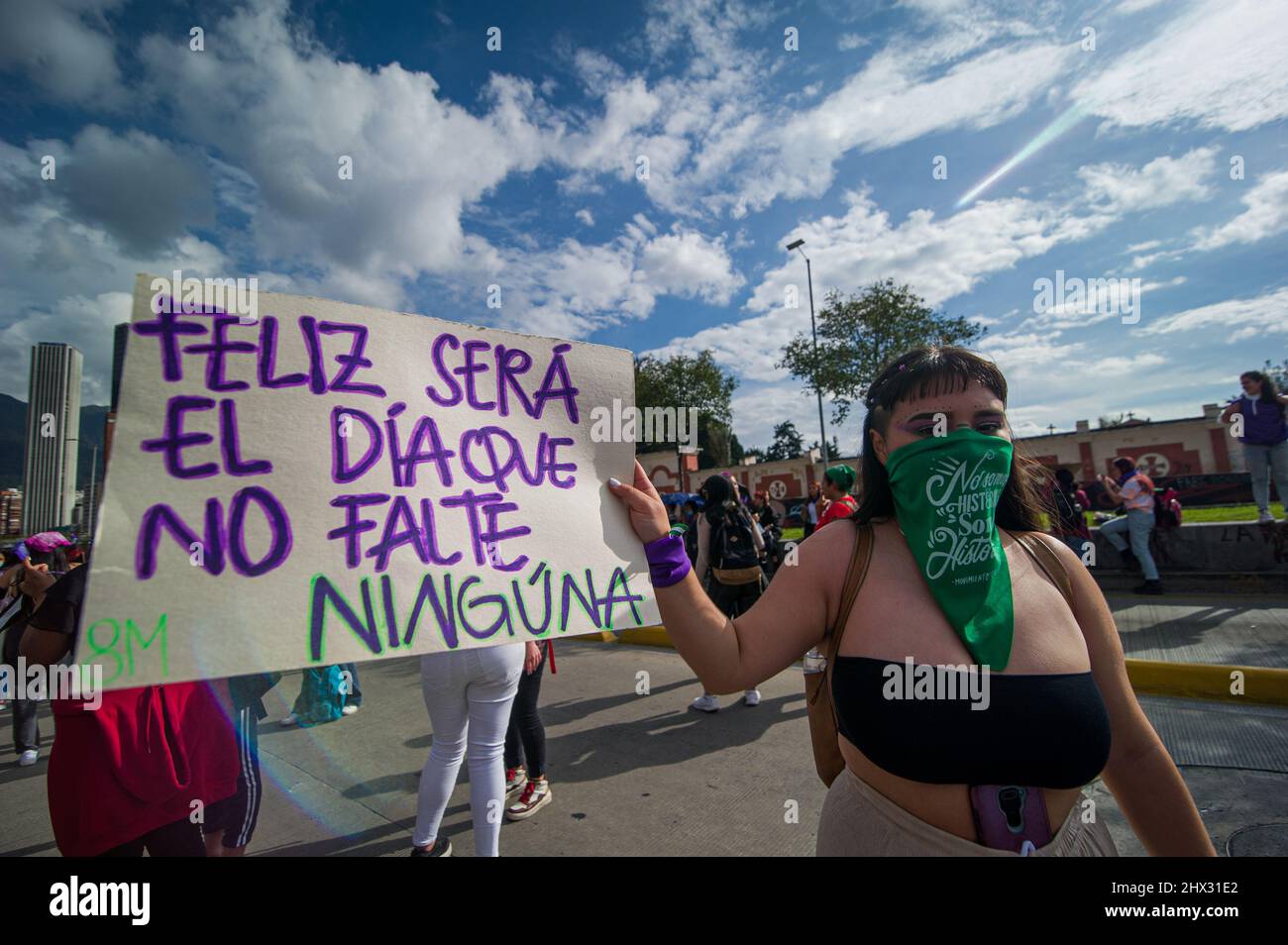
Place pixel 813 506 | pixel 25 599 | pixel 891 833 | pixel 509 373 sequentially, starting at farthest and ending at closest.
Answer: pixel 813 506
pixel 25 599
pixel 509 373
pixel 891 833

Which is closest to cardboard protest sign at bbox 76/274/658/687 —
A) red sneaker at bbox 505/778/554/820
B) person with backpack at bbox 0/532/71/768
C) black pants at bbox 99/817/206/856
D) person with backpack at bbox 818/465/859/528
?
black pants at bbox 99/817/206/856

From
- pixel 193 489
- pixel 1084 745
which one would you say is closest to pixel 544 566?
pixel 193 489

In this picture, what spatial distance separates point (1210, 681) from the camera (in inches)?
175

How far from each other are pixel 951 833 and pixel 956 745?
0.17 meters

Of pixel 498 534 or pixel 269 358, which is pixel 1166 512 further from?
pixel 269 358

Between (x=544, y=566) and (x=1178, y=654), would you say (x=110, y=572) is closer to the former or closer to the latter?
(x=544, y=566)

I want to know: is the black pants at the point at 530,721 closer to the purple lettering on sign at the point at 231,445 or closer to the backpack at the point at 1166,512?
the purple lettering on sign at the point at 231,445

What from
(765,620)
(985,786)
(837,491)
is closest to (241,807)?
→ (765,620)

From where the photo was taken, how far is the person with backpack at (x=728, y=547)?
5.30 metres

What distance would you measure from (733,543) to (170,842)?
4136mm

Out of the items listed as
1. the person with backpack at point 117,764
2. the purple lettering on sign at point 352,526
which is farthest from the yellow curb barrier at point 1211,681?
the person with backpack at point 117,764

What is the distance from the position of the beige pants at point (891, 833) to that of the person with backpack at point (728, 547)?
4008mm

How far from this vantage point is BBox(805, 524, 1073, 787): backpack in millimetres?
1287
